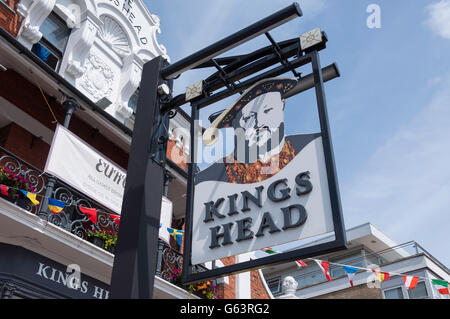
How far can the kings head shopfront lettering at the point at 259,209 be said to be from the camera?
3.33m

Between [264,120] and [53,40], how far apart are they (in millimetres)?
8626

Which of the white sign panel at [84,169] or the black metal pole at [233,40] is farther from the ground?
the white sign panel at [84,169]

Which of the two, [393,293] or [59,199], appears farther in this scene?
[393,293]

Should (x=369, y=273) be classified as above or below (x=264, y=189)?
above

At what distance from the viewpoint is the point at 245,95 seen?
13.9 feet

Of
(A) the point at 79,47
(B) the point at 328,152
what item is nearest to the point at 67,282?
(A) the point at 79,47

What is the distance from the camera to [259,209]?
350cm

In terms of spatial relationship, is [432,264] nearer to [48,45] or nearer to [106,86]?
[106,86]

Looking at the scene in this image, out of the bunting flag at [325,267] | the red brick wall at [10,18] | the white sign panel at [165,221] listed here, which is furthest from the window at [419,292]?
the red brick wall at [10,18]

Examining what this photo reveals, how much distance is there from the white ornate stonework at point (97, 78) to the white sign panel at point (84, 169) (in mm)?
2913

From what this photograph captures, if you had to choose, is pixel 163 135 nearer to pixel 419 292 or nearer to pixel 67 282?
pixel 67 282

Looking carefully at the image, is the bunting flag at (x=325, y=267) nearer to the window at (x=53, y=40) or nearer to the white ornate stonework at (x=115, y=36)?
the white ornate stonework at (x=115, y=36)
